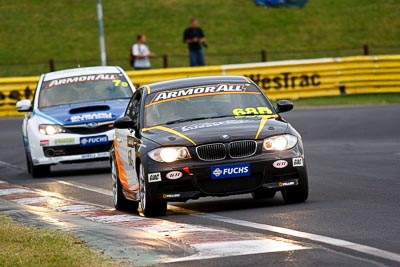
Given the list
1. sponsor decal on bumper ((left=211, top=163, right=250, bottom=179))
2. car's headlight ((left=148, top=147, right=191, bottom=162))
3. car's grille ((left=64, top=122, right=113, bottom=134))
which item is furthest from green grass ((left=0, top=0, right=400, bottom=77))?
sponsor decal on bumper ((left=211, top=163, right=250, bottom=179))

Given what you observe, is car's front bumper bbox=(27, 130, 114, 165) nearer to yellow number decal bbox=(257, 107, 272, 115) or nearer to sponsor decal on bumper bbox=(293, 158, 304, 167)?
yellow number decal bbox=(257, 107, 272, 115)

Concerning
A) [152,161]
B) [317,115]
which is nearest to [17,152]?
[317,115]

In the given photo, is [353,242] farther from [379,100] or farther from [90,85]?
[379,100]

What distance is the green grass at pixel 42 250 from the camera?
29.8 feet

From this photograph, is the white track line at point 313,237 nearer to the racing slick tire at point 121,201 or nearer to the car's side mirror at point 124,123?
the racing slick tire at point 121,201

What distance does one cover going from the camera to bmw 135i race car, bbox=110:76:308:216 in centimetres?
1265

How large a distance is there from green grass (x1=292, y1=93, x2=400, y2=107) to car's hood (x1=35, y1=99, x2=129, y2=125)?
554 inches

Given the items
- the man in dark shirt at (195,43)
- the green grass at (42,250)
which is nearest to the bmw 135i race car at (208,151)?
the green grass at (42,250)

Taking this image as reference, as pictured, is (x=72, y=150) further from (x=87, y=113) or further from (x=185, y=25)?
(x=185, y=25)

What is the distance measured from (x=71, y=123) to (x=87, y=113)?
11.3 inches

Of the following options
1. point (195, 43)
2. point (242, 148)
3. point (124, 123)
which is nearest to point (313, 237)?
point (242, 148)

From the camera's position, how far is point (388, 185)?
14.7 meters

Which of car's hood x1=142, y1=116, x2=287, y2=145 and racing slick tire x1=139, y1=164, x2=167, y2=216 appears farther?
racing slick tire x1=139, y1=164, x2=167, y2=216

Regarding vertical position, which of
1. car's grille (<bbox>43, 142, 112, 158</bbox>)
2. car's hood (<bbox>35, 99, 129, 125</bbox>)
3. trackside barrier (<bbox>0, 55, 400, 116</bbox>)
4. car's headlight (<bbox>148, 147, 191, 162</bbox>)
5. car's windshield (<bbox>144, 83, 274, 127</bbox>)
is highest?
car's windshield (<bbox>144, 83, 274, 127</bbox>)
